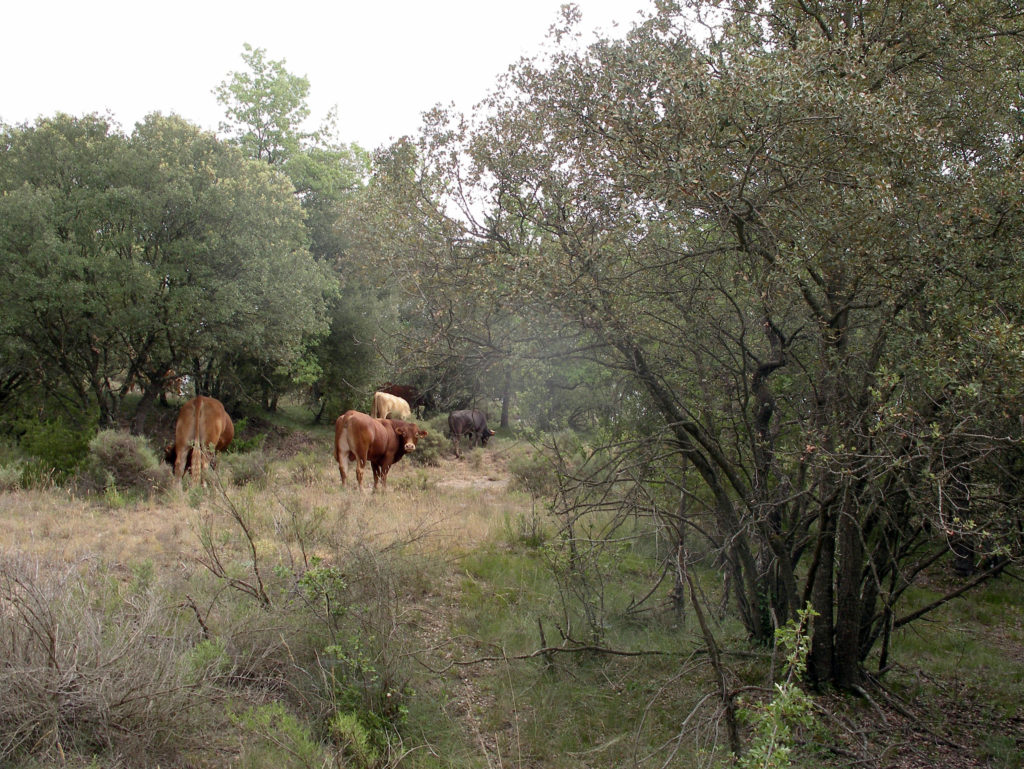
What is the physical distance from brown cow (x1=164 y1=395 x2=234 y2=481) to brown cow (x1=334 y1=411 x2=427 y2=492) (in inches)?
82.9

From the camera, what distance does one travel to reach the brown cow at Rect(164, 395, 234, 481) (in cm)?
1220

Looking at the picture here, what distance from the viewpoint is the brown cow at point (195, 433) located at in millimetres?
12201

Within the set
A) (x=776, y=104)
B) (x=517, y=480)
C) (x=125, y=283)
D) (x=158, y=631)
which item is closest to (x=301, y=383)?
(x=125, y=283)

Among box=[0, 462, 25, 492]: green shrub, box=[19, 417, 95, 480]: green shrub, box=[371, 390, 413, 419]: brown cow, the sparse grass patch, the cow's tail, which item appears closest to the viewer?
box=[0, 462, 25, 492]: green shrub

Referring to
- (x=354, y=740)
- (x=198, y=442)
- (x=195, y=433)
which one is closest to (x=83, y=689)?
(x=354, y=740)

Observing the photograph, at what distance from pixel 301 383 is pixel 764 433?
67.5 ft

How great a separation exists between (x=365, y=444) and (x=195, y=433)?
292cm

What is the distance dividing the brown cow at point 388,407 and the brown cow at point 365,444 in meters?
4.92

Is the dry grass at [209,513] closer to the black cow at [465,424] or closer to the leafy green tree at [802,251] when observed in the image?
the leafy green tree at [802,251]

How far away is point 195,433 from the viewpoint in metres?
12.4

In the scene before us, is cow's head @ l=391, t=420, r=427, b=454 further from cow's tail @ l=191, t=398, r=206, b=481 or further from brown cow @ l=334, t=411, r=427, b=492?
cow's tail @ l=191, t=398, r=206, b=481

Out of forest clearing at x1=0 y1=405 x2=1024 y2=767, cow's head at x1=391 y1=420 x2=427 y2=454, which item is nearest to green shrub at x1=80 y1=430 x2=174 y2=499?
forest clearing at x1=0 y1=405 x2=1024 y2=767

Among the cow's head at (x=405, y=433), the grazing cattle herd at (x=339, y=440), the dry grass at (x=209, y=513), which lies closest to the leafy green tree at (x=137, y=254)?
the grazing cattle herd at (x=339, y=440)

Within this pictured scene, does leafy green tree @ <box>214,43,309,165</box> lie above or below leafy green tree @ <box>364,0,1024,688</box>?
above
